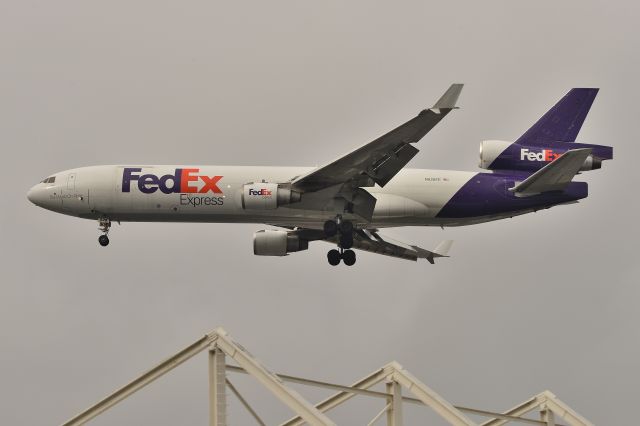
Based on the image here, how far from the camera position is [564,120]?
6775 cm

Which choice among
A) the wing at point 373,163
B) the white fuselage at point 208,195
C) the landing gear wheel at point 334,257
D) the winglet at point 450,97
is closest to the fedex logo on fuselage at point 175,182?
the white fuselage at point 208,195

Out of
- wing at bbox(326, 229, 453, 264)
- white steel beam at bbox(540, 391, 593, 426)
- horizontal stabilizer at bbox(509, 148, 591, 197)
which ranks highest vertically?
horizontal stabilizer at bbox(509, 148, 591, 197)

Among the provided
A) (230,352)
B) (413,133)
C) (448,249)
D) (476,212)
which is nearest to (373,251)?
(448,249)

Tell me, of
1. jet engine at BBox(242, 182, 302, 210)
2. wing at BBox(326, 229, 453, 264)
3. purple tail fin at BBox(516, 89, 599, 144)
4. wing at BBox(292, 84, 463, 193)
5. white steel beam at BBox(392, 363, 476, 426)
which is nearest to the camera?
white steel beam at BBox(392, 363, 476, 426)

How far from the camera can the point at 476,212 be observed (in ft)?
216

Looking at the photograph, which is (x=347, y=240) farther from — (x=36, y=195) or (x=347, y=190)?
(x=36, y=195)

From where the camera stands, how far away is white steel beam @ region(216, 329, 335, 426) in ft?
131

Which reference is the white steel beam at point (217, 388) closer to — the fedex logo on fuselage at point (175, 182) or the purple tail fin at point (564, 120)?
the fedex logo on fuselage at point (175, 182)

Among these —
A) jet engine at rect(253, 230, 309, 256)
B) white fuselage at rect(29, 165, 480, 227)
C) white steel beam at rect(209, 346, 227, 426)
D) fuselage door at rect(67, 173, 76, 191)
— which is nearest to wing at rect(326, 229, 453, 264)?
jet engine at rect(253, 230, 309, 256)

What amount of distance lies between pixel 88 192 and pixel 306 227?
10428 millimetres

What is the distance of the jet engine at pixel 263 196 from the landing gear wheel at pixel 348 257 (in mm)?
5428

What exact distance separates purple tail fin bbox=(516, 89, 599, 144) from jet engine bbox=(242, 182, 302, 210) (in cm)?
1219

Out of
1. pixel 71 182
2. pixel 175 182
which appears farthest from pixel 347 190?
pixel 71 182

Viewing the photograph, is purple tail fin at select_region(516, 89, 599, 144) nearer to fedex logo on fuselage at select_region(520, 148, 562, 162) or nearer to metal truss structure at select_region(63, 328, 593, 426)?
fedex logo on fuselage at select_region(520, 148, 562, 162)
